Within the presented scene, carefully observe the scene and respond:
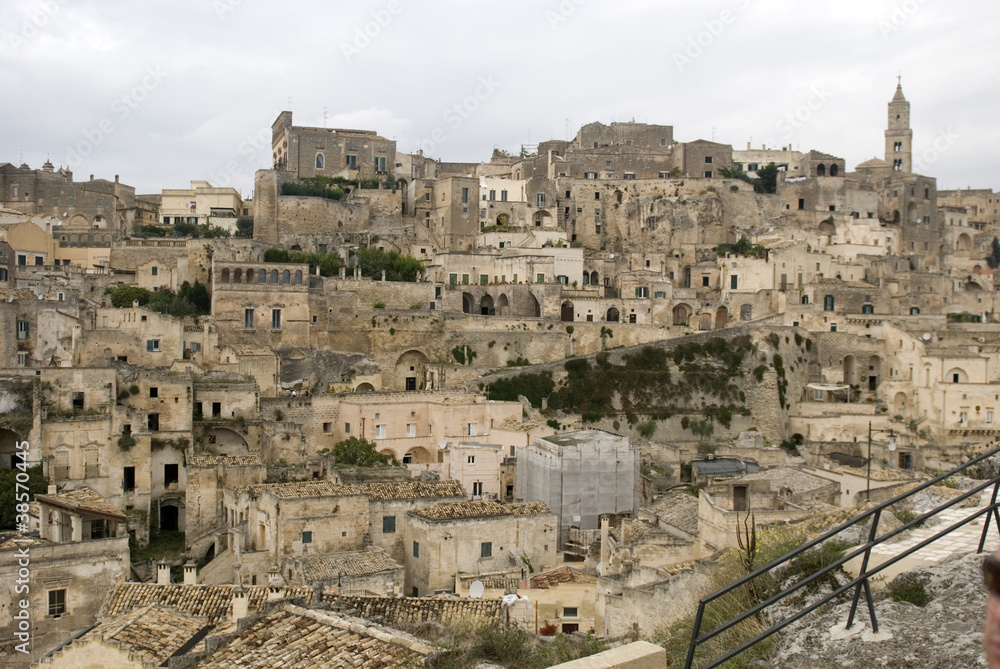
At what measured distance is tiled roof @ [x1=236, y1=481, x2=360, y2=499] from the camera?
24.8 m

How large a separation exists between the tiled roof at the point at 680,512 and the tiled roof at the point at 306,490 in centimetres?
811

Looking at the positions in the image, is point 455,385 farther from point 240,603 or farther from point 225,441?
point 240,603

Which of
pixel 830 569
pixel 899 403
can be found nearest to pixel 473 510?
pixel 830 569

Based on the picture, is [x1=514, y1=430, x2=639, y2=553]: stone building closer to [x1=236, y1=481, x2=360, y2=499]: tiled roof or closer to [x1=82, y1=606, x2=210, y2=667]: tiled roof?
[x1=236, y1=481, x2=360, y2=499]: tiled roof

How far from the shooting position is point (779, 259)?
5309 centimetres

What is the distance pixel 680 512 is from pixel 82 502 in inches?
603

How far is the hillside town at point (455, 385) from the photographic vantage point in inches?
794

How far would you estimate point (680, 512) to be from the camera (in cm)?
2411

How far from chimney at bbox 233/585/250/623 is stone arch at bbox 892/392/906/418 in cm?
3547

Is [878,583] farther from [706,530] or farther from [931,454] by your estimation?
[931,454]

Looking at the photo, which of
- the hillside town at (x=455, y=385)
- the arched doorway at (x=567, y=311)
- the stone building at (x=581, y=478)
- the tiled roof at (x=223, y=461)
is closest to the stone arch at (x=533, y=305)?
the hillside town at (x=455, y=385)

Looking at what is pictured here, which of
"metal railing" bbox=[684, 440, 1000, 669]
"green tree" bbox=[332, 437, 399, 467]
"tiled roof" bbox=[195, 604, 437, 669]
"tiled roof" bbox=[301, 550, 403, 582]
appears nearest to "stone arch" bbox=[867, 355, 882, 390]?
"green tree" bbox=[332, 437, 399, 467]

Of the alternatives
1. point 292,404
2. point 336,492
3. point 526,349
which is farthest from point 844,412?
point 336,492

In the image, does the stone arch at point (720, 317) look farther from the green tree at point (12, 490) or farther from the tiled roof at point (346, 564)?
the green tree at point (12, 490)
